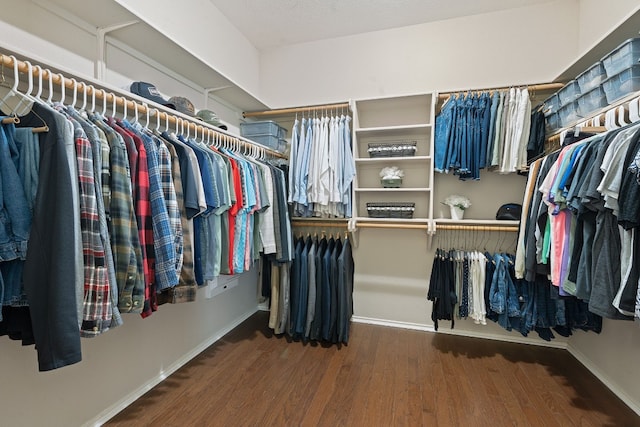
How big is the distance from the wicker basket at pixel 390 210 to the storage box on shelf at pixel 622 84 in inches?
51.8

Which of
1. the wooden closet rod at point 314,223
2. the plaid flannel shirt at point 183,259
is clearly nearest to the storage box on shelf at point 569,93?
the wooden closet rod at point 314,223

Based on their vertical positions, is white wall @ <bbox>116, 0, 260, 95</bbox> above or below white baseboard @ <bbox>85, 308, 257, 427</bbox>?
above

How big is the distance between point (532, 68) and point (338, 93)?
5.44 ft

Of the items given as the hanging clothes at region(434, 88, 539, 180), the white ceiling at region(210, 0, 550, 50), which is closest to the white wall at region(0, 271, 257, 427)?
A: the hanging clothes at region(434, 88, 539, 180)

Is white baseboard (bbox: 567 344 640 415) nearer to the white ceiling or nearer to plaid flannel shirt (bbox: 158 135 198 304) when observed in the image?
plaid flannel shirt (bbox: 158 135 198 304)

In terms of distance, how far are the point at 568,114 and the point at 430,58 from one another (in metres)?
1.20

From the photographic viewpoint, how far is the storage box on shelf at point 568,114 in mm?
1840

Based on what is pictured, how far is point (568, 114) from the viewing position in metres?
1.91

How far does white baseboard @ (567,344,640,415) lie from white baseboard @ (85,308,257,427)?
2864 mm

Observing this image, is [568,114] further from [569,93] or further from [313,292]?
[313,292]

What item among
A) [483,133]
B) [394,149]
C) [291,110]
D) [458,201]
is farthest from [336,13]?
[458,201]

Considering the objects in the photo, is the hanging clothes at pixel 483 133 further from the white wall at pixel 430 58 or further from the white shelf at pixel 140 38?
the white shelf at pixel 140 38

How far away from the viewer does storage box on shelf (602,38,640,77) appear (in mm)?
1361

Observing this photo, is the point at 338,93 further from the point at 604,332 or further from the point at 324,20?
the point at 604,332
